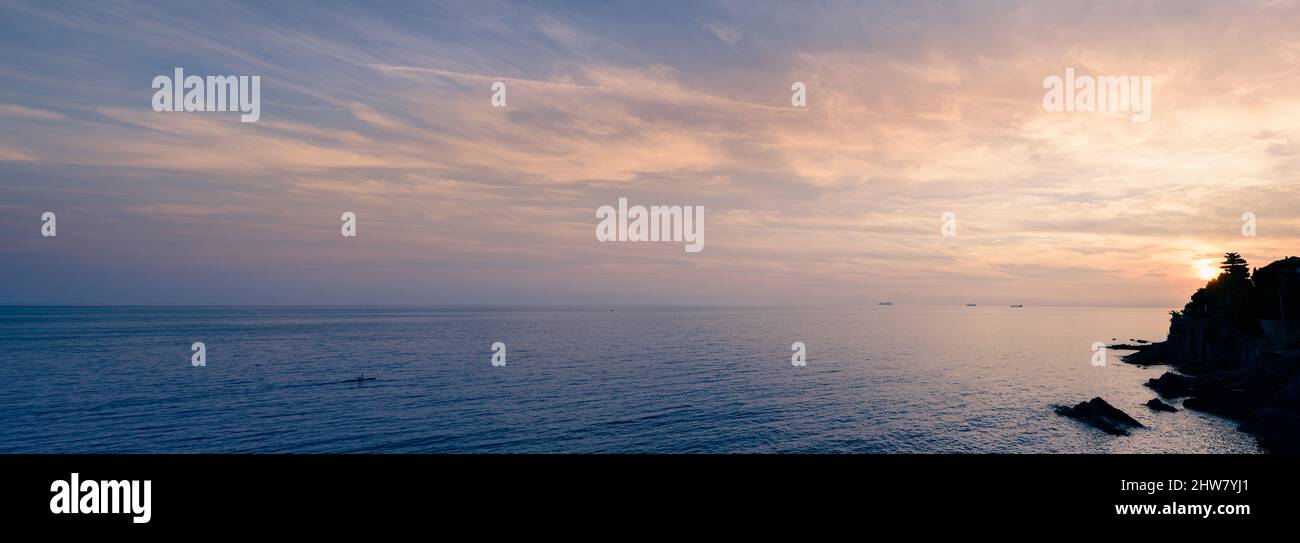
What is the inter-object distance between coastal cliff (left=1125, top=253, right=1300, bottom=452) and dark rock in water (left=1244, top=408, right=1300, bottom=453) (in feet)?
0.16

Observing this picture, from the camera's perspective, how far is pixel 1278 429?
39406 millimetres

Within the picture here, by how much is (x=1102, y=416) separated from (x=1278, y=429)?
10136 mm

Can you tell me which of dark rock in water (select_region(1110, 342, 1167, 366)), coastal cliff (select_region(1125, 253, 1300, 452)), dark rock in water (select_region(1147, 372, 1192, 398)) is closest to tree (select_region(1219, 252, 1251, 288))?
coastal cliff (select_region(1125, 253, 1300, 452))

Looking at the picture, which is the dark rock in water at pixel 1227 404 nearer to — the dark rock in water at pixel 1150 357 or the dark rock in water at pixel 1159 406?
the dark rock in water at pixel 1159 406

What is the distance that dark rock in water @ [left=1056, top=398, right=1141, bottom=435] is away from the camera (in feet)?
147

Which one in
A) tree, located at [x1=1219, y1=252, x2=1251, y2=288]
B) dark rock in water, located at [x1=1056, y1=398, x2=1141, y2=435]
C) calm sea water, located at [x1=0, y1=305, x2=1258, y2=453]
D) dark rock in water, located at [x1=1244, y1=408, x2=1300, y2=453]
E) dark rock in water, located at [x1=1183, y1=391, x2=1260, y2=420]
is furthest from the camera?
tree, located at [x1=1219, y1=252, x2=1251, y2=288]

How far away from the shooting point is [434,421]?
46469 mm

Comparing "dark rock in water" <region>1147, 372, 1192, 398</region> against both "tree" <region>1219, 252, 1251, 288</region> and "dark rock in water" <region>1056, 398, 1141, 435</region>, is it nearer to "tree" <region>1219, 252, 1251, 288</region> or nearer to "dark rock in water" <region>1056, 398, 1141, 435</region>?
"dark rock in water" <region>1056, 398, 1141, 435</region>

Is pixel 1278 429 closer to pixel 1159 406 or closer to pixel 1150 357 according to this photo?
pixel 1159 406
